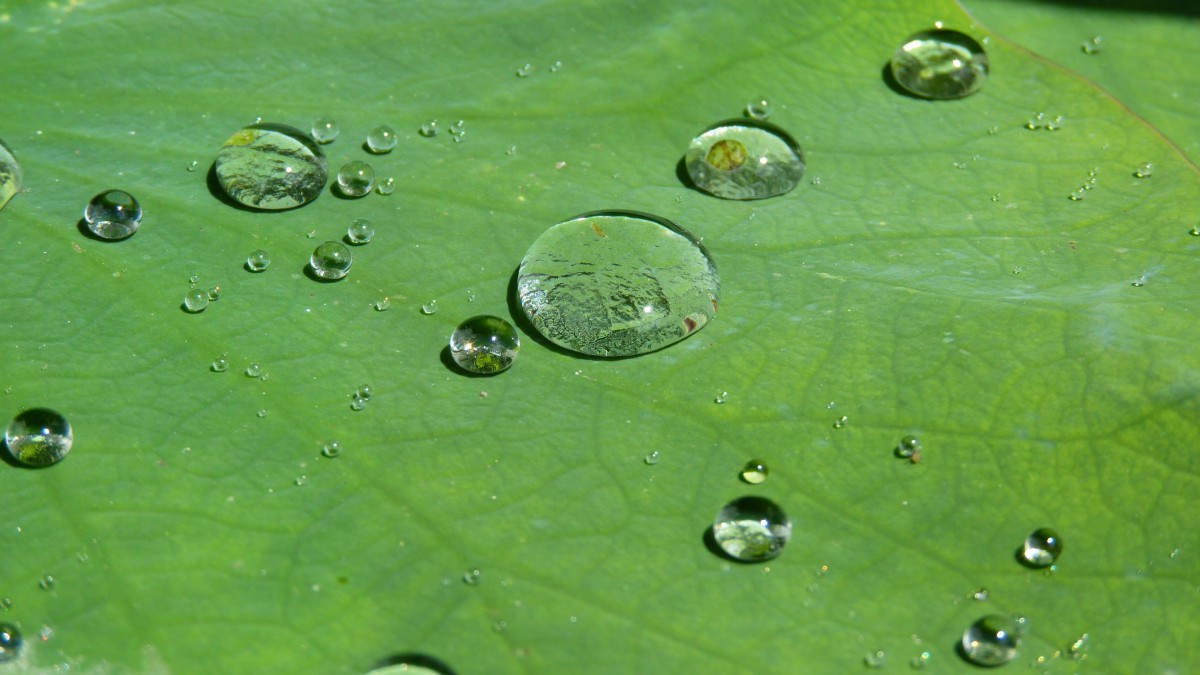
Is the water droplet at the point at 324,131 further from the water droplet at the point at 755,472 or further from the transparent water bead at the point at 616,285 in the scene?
the water droplet at the point at 755,472

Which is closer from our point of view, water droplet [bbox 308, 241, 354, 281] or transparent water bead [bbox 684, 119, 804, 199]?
water droplet [bbox 308, 241, 354, 281]

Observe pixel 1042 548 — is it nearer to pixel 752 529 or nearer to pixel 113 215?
pixel 752 529

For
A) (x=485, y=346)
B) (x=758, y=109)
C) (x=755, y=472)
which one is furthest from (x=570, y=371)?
(x=758, y=109)

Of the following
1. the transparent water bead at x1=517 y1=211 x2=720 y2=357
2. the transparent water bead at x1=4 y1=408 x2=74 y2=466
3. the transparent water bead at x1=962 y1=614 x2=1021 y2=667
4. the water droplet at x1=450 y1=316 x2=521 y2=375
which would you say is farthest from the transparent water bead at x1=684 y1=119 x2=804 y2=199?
the transparent water bead at x1=4 y1=408 x2=74 y2=466

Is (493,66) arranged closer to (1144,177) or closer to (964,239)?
(964,239)

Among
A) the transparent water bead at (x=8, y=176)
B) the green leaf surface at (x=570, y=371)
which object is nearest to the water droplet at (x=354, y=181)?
the green leaf surface at (x=570, y=371)

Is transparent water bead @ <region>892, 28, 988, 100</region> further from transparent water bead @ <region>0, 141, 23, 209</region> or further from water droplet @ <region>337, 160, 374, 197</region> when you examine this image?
transparent water bead @ <region>0, 141, 23, 209</region>

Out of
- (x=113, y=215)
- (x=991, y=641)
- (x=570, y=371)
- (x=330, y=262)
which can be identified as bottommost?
(x=991, y=641)
